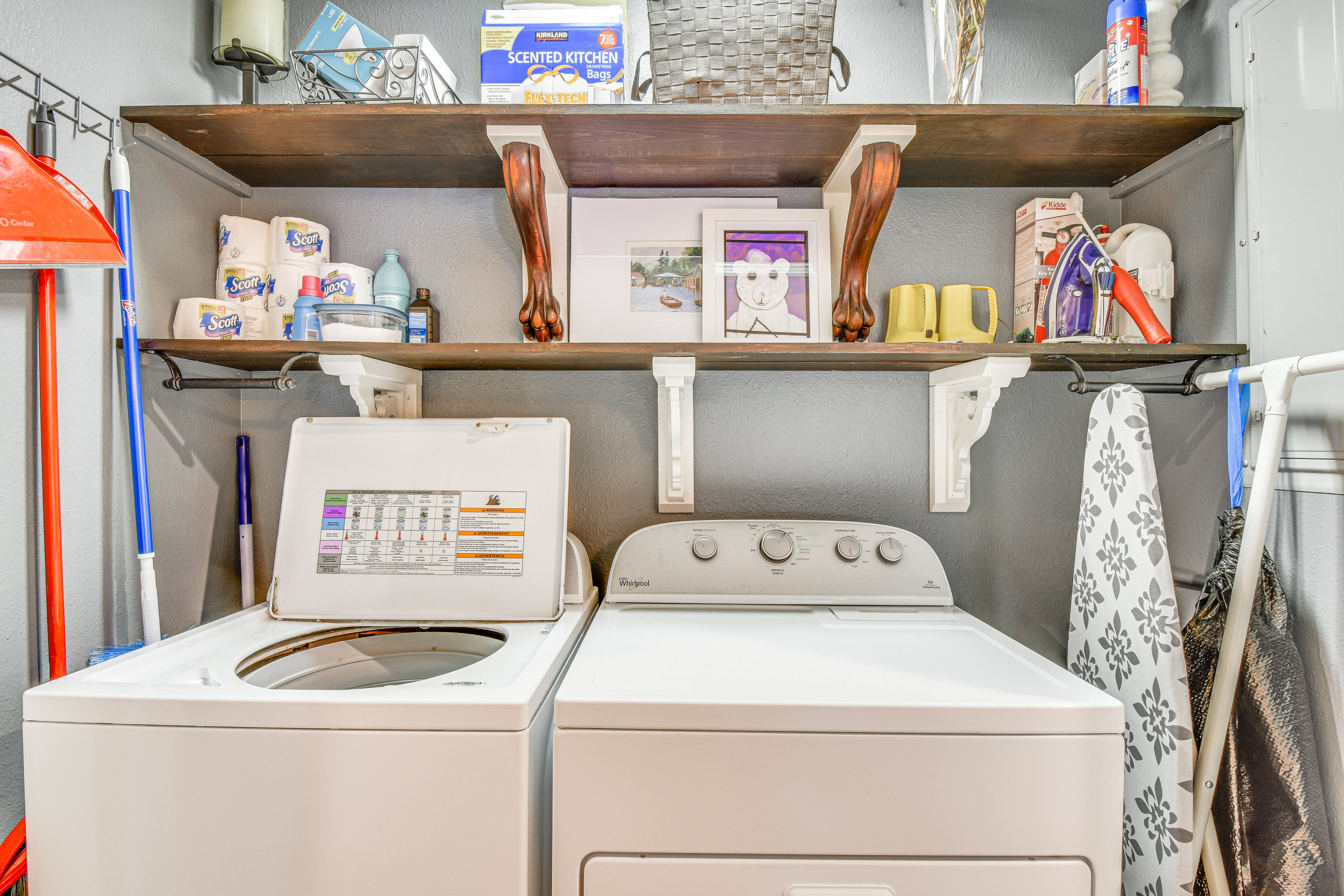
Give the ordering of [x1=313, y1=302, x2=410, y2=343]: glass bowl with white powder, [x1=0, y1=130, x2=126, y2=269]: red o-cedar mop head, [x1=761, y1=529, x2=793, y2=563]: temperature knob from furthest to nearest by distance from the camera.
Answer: [x1=761, y1=529, x2=793, y2=563]: temperature knob, [x1=313, y1=302, x2=410, y2=343]: glass bowl with white powder, [x1=0, y1=130, x2=126, y2=269]: red o-cedar mop head

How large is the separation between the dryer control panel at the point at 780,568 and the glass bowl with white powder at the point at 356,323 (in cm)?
64

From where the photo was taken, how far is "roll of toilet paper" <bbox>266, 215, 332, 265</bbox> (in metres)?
1.48

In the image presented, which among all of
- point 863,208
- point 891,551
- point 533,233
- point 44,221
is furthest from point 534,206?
point 891,551

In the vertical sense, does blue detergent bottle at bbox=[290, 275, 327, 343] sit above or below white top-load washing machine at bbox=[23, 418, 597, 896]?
above

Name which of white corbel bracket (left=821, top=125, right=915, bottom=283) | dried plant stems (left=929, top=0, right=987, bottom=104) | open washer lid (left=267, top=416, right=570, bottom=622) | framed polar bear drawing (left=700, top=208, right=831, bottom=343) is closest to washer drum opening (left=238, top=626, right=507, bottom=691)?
open washer lid (left=267, top=416, right=570, bottom=622)

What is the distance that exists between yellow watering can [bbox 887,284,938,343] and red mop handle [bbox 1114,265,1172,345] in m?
0.33

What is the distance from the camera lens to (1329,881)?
1.02 m

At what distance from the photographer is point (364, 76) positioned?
133 centimetres

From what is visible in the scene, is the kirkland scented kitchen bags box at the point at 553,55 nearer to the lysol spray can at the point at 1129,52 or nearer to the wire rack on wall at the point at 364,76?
the wire rack on wall at the point at 364,76

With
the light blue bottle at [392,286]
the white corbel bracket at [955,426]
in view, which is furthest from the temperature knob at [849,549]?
the light blue bottle at [392,286]

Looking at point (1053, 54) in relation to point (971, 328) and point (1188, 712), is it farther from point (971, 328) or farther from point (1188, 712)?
point (1188, 712)

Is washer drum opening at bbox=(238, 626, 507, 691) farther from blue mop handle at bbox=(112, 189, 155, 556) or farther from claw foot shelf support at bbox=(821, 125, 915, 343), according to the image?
claw foot shelf support at bbox=(821, 125, 915, 343)

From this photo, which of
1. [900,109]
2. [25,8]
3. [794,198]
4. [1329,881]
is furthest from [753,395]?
[25,8]

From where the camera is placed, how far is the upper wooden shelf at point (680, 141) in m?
1.23
